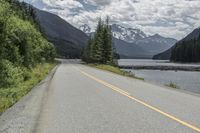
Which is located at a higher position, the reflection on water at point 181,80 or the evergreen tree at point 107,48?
the evergreen tree at point 107,48

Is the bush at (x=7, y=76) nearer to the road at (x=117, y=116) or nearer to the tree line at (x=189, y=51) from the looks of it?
the road at (x=117, y=116)

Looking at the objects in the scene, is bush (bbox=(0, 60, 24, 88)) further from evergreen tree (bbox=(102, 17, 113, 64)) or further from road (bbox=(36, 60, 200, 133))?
evergreen tree (bbox=(102, 17, 113, 64))

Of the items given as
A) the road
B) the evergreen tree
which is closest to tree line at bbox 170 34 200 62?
the evergreen tree

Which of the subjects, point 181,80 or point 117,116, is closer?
point 117,116

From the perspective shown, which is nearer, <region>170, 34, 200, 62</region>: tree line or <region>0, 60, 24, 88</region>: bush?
<region>0, 60, 24, 88</region>: bush

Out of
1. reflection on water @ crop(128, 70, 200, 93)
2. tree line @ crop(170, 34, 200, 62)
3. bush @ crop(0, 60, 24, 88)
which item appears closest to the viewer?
bush @ crop(0, 60, 24, 88)

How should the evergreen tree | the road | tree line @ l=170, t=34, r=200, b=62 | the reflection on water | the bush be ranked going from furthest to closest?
tree line @ l=170, t=34, r=200, b=62, the evergreen tree, the reflection on water, the bush, the road

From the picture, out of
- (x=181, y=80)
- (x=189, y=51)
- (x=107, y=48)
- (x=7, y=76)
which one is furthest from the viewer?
(x=189, y=51)

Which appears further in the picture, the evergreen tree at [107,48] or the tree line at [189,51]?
the tree line at [189,51]

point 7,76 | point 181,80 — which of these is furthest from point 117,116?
point 181,80

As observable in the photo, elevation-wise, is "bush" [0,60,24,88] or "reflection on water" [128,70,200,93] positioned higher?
"bush" [0,60,24,88]

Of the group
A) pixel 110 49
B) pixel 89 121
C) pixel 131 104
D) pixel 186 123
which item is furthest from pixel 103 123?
pixel 110 49

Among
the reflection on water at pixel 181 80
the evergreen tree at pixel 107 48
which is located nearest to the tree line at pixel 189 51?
the evergreen tree at pixel 107 48

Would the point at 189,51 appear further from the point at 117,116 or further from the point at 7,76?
the point at 117,116
